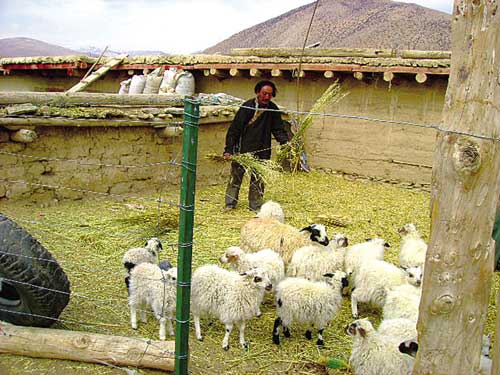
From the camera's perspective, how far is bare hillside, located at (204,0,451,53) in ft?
107

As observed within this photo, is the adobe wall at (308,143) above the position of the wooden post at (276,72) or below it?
below

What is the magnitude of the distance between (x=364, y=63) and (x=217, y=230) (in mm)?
5345

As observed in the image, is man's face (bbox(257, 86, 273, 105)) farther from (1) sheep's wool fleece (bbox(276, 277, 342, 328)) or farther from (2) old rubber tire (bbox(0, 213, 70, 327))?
(2) old rubber tire (bbox(0, 213, 70, 327))

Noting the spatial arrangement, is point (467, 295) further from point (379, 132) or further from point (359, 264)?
point (379, 132)

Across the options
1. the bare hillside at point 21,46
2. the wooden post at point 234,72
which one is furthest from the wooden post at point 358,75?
the bare hillside at point 21,46

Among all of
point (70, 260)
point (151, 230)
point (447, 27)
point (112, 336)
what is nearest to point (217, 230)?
point (151, 230)

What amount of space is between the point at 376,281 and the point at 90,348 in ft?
8.91

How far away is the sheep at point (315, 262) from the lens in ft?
Answer: 17.6

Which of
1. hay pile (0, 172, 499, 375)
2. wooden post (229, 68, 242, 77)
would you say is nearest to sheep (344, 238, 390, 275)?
hay pile (0, 172, 499, 375)

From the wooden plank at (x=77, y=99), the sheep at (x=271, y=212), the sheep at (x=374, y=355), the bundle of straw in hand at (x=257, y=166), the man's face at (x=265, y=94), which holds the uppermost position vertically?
the man's face at (x=265, y=94)

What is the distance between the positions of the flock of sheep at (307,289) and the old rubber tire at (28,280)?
0.66m

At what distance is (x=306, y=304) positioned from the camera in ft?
14.7

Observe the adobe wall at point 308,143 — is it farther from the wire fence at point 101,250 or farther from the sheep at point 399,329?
the sheep at point 399,329

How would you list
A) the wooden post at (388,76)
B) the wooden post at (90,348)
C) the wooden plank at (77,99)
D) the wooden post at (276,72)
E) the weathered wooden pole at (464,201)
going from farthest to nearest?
1. the wooden post at (276,72)
2. the wooden post at (388,76)
3. the wooden plank at (77,99)
4. the wooden post at (90,348)
5. the weathered wooden pole at (464,201)
